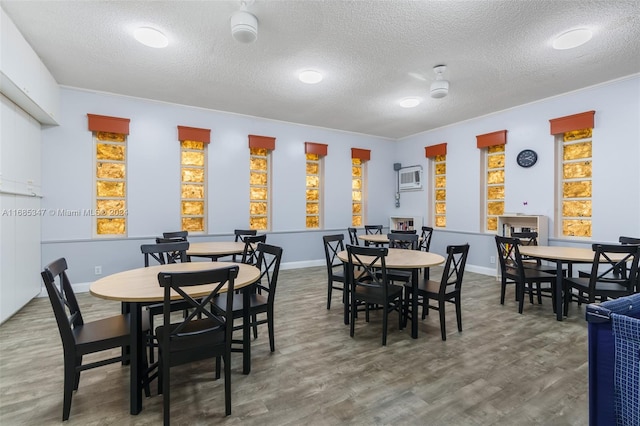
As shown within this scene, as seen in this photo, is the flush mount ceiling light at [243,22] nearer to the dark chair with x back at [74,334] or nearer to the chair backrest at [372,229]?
the dark chair with x back at [74,334]

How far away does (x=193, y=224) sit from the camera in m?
5.32

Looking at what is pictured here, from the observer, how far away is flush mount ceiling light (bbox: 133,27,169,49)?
2923mm

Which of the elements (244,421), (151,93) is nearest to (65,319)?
(244,421)

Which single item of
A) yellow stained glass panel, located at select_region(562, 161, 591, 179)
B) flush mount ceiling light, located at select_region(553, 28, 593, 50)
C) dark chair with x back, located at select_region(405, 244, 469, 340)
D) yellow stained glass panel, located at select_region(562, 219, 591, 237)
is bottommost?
dark chair with x back, located at select_region(405, 244, 469, 340)

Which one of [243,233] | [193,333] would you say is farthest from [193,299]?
[243,233]

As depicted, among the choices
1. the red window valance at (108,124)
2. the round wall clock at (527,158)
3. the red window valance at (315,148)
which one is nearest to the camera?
the red window valance at (108,124)

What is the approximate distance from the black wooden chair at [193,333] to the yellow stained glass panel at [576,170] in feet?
17.3

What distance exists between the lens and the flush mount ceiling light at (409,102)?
186 inches

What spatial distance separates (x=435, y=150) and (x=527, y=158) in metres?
1.78

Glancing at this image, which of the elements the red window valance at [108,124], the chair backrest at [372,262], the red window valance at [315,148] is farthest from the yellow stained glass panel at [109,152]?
the chair backrest at [372,262]

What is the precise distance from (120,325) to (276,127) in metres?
4.67

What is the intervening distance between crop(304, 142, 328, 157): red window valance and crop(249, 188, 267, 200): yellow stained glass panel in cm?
119

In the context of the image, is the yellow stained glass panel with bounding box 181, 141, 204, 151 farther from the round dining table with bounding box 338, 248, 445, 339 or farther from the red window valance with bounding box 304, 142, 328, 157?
the round dining table with bounding box 338, 248, 445, 339

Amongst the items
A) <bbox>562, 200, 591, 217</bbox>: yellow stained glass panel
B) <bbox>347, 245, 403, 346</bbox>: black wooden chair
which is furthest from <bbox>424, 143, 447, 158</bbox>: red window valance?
<bbox>347, 245, 403, 346</bbox>: black wooden chair
